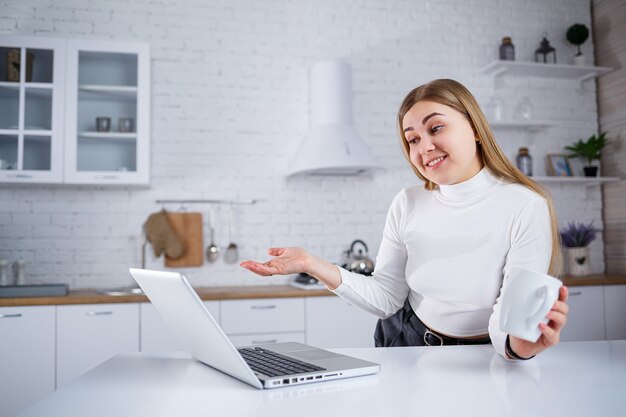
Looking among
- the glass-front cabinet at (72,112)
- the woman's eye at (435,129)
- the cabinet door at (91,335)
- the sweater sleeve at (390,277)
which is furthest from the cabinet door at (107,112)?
the woman's eye at (435,129)

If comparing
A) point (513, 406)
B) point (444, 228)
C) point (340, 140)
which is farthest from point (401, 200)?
point (340, 140)

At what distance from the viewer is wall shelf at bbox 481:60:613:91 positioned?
4.22 meters

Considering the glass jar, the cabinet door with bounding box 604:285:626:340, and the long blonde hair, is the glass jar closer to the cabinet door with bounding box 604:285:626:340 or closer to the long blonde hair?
the cabinet door with bounding box 604:285:626:340

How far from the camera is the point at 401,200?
1844 mm

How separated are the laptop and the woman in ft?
0.95

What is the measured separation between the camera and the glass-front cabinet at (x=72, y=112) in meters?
3.40

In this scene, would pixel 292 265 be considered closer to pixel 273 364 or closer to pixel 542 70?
pixel 273 364

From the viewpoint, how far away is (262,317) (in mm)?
3285

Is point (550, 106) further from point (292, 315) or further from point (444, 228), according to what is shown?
point (444, 228)

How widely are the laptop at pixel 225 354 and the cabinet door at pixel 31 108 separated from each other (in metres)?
2.53

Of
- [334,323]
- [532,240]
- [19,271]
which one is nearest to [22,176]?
[19,271]

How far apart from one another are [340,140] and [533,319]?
2.76 m

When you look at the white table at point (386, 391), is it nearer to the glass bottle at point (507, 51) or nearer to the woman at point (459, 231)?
the woman at point (459, 231)

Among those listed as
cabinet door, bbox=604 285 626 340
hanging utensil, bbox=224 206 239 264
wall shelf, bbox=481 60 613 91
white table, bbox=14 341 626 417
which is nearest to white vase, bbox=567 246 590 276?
cabinet door, bbox=604 285 626 340
